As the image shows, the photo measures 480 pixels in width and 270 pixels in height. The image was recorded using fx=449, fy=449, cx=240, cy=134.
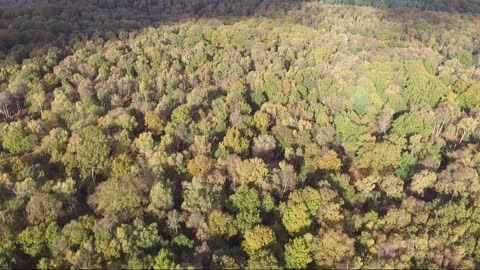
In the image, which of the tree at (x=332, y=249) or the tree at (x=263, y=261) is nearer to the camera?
the tree at (x=263, y=261)

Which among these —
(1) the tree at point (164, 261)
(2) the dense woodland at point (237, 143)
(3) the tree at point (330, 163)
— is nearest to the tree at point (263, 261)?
(2) the dense woodland at point (237, 143)

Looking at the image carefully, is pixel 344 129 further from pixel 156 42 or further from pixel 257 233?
pixel 156 42

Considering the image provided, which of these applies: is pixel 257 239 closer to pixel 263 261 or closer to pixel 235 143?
pixel 263 261

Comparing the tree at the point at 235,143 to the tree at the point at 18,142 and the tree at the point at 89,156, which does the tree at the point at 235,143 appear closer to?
the tree at the point at 89,156

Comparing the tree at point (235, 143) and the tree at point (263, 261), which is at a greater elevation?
the tree at point (235, 143)

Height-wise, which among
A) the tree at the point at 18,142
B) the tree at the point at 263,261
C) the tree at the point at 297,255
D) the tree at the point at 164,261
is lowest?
the tree at the point at 297,255

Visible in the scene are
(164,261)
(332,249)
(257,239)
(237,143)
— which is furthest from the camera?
(237,143)

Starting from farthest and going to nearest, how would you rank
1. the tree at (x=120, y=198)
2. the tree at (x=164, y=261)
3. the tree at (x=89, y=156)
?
the tree at (x=89, y=156) < the tree at (x=120, y=198) < the tree at (x=164, y=261)

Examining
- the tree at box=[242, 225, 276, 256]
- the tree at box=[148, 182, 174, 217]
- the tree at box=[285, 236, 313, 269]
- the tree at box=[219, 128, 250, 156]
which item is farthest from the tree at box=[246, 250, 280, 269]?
the tree at box=[219, 128, 250, 156]

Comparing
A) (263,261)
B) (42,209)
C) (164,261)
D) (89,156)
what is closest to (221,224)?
(263,261)
